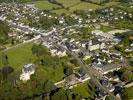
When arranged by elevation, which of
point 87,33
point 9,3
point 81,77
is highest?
point 81,77

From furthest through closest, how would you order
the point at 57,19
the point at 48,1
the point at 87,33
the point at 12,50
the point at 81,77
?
the point at 48,1 → the point at 57,19 → the point at 87,33 → the point at 12,50 → the point at 81,77

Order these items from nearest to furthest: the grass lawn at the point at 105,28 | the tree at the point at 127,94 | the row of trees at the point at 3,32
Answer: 1. the tree at the point at 127,94
2. the row of trees at the point at 3,32
3. the grass lawn at the point at 105,28

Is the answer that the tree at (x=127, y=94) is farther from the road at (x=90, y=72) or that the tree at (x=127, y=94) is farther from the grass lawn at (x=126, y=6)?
the grass lawn at (x=126, y=6)

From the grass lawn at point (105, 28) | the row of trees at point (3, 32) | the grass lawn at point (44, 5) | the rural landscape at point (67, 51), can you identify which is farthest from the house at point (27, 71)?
the grass lawn at point (44, 5)

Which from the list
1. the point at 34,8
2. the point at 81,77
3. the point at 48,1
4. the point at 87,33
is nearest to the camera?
the point at 81,77

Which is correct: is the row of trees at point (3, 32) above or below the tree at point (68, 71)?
below

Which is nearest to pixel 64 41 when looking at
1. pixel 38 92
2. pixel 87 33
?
pixel 87 33

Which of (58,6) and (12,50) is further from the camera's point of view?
(58,6)

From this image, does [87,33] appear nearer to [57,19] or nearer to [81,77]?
[57,19]
